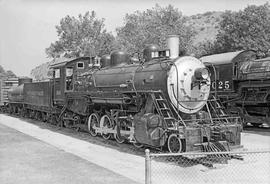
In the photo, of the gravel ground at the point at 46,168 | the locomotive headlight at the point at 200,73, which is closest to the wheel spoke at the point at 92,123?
the gravel ground at the point at 46,168

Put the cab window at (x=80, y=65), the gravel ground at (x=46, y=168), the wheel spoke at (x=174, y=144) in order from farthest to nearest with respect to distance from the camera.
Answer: the cab window at (x=80, y=65) < the wheel spoke at (x=174, y=144) < the gravel ground at (x=46, y=168)

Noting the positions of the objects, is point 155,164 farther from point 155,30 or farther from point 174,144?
point 155,30

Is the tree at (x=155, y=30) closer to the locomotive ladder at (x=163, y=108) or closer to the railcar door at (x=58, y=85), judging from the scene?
the railcar door at (x=58, y=85)

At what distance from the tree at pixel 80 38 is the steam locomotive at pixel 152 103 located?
23815 mm

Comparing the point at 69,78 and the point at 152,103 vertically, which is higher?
the point at 69,78

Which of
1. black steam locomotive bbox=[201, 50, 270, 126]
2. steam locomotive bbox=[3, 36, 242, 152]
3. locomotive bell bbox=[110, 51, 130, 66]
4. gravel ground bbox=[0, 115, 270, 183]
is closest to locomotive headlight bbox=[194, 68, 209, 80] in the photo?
steam locomotive bbox=[3, 36, 242, 152]

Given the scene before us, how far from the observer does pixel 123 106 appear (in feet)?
42.9

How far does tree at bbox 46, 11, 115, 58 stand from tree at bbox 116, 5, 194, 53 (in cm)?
216

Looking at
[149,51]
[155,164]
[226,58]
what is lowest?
[155,164]

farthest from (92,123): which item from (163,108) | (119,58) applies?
(163,108)

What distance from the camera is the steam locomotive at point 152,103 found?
10617 millimetres

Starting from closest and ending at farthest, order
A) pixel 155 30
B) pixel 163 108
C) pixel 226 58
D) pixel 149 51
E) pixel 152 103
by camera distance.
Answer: pixel 163 108 → pixel 152 103 → pixel 149 51 → pixel 226 58 → pixel 155 30

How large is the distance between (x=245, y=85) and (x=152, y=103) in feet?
24.8

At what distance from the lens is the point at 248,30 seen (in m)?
35.5
